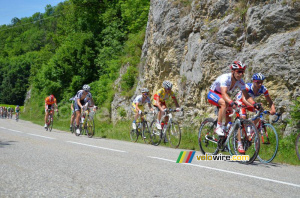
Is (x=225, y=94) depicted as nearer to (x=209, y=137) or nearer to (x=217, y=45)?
(x=209, y=137)

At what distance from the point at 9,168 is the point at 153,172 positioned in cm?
236

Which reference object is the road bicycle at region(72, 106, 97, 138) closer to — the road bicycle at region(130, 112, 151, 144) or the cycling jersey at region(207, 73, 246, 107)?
the road bicycle at region(130, 112, 151, 144)

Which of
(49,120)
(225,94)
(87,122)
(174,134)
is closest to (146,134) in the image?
(174,134)

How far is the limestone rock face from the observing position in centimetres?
1203

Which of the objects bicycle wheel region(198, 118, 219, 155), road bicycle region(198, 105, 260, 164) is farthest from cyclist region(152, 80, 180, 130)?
road bicycle region(198, 105, 260, 164)

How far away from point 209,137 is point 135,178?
11.6 feet

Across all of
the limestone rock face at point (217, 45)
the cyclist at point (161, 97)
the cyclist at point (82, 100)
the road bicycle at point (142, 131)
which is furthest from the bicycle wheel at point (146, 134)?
the cyclist at point (82, 100)

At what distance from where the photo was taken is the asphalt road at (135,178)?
4.56m

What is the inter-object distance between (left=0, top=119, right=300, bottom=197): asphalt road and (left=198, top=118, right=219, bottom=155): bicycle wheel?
0.95 meters

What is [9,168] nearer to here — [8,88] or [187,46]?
[187,46]

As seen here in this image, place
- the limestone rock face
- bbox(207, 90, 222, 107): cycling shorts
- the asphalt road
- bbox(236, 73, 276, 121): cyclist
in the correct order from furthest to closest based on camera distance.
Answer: the limestone rock face
bbox(236, 73, 276, 121): cyclist
bbox(207, 90, 222, 107): cycling shorts
the asphalt road

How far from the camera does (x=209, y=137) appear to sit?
8.58 metres

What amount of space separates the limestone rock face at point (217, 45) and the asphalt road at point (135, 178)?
5.64 metres

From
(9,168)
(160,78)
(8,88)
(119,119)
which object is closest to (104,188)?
(9,168)
